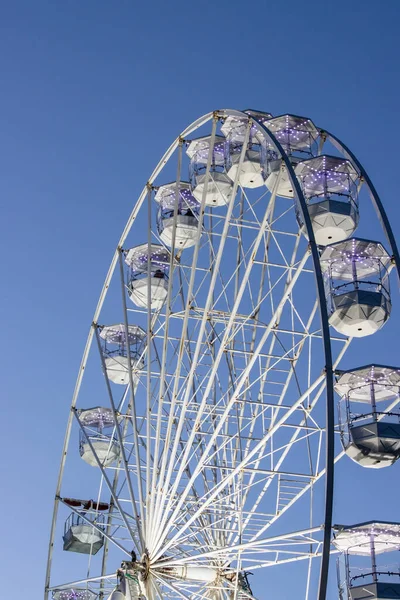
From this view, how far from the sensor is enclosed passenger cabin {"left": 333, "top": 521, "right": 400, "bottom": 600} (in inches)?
773

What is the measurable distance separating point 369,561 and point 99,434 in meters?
9.38

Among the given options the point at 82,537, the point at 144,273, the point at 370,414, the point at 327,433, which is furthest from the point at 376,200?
the point at 82,537

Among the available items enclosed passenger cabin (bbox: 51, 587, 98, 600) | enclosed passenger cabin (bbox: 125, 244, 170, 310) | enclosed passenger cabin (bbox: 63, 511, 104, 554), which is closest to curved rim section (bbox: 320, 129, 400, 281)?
enclosed passenger cabin (bbox: 125, 244, 170, 310)

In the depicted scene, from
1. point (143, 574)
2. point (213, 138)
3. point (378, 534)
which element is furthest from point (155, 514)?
point (213, 138)

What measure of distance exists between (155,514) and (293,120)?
8.33 m

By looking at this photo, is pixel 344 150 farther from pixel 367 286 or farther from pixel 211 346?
pixel 211 346

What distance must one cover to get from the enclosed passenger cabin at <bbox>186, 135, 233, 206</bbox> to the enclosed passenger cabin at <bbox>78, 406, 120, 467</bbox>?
7050 millimetres

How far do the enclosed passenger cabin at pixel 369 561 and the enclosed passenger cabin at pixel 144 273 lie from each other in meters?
7.28

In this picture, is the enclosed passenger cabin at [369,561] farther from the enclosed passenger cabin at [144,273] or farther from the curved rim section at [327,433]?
the enclosed passenger cabin at [144,273]

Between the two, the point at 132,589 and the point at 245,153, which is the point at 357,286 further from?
the point at 132,589

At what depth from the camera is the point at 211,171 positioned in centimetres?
2278

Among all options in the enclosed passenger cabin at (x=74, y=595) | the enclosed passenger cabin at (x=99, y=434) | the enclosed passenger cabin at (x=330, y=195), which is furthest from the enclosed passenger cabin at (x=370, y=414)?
the enclosed passenger cabin at (x=74, y=595)

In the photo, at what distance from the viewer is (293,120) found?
21.2 metres

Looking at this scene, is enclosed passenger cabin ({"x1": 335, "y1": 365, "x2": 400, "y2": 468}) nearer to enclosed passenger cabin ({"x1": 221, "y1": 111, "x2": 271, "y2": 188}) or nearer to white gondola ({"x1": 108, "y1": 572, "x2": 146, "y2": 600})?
enclosed passenger cabin ({"x1": 221, "y1": 111, "x2": 271, "y2": 188})
